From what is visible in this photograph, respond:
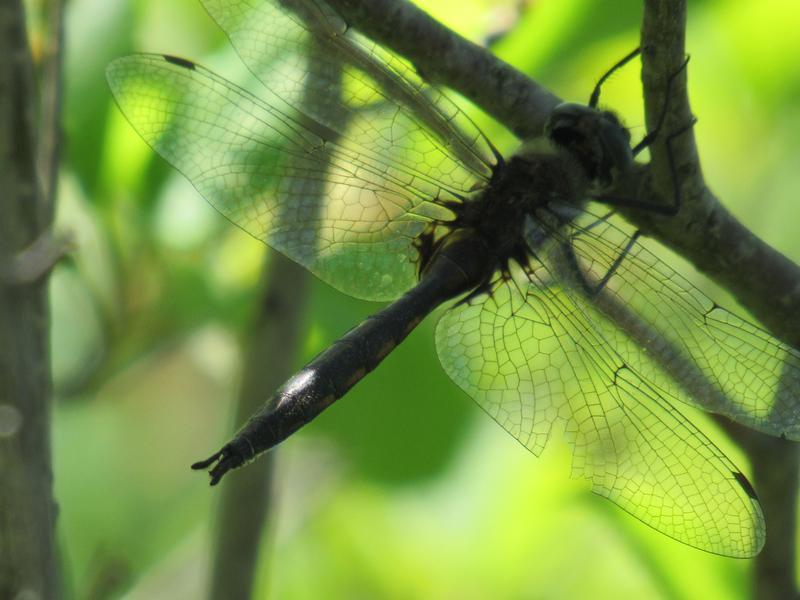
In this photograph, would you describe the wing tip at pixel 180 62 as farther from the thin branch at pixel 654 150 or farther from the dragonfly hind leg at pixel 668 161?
the dragonfly hind leg at pixel 668 161

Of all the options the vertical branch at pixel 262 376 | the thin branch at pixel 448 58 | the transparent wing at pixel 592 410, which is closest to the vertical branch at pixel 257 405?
the vertical branch at pixel 262 376

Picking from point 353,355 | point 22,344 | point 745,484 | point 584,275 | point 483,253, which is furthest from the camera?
point 483,253

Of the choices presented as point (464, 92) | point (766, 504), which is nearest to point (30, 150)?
point (464, 92)

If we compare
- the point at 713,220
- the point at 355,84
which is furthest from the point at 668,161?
the point at 355,84

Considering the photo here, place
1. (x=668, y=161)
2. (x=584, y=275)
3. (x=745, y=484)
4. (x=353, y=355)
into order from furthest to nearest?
(x=584, y=275) < (x=353, y=355) < (x=745, y=484) < (x=668, y=161)

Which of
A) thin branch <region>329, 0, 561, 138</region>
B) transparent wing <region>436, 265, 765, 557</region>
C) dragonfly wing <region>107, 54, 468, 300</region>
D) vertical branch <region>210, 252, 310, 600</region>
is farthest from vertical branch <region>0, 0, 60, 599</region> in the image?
transparent wing <region>436, 265, 765, 557</region>

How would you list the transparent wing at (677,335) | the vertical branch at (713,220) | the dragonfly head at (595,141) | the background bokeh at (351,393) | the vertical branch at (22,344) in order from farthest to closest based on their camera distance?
the background bokeh at (351,393) < the dragonfly head at (595,141) < the transparent wing at (677,335) < the vertical branch at (713,220) < the vertical branch at (22,344)

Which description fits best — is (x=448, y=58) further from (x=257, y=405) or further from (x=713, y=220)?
(x=257, y=405)
